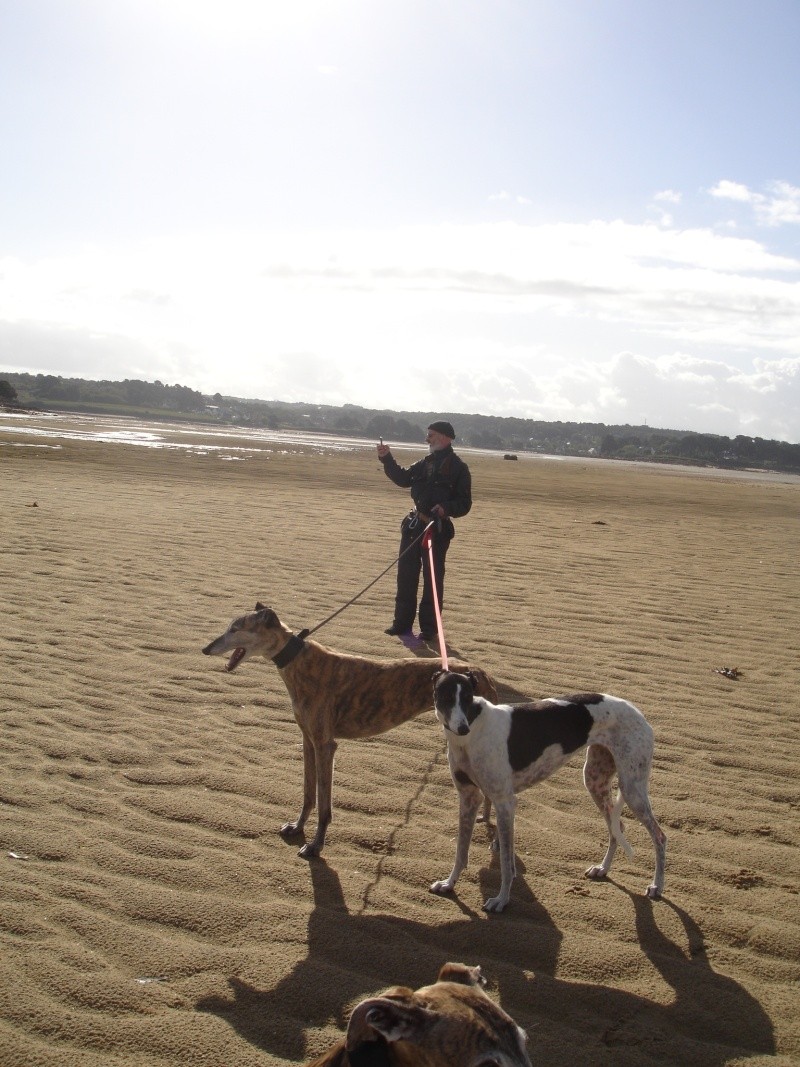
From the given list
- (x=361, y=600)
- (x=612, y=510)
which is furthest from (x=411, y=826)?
(x=612, y=510)

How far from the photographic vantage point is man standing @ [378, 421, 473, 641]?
31.2 ft

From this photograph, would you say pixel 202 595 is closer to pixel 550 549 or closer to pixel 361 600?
pixel 361 600

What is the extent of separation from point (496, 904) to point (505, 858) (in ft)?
0.80

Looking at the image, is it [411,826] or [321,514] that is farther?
[321,514]

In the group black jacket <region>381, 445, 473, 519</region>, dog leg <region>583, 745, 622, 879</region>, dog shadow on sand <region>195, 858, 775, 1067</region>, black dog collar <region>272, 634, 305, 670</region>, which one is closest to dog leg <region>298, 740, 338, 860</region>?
dog shadow on sand <region>195, 858, 775, 1067</region>

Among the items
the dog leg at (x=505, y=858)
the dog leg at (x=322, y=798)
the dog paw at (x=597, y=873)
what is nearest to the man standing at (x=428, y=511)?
the dog leg at (x=322, y=798)

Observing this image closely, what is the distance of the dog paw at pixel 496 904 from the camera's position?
4500 millimetres

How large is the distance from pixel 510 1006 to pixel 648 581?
419 inches

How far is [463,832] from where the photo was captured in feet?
15.5

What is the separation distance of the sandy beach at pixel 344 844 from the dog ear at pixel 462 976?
155cm

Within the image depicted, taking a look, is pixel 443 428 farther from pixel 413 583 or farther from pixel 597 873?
pixel 597 873

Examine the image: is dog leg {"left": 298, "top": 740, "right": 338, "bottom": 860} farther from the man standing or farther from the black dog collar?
the man standing

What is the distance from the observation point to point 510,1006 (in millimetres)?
3742

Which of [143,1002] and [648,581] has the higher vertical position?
[648,581]
